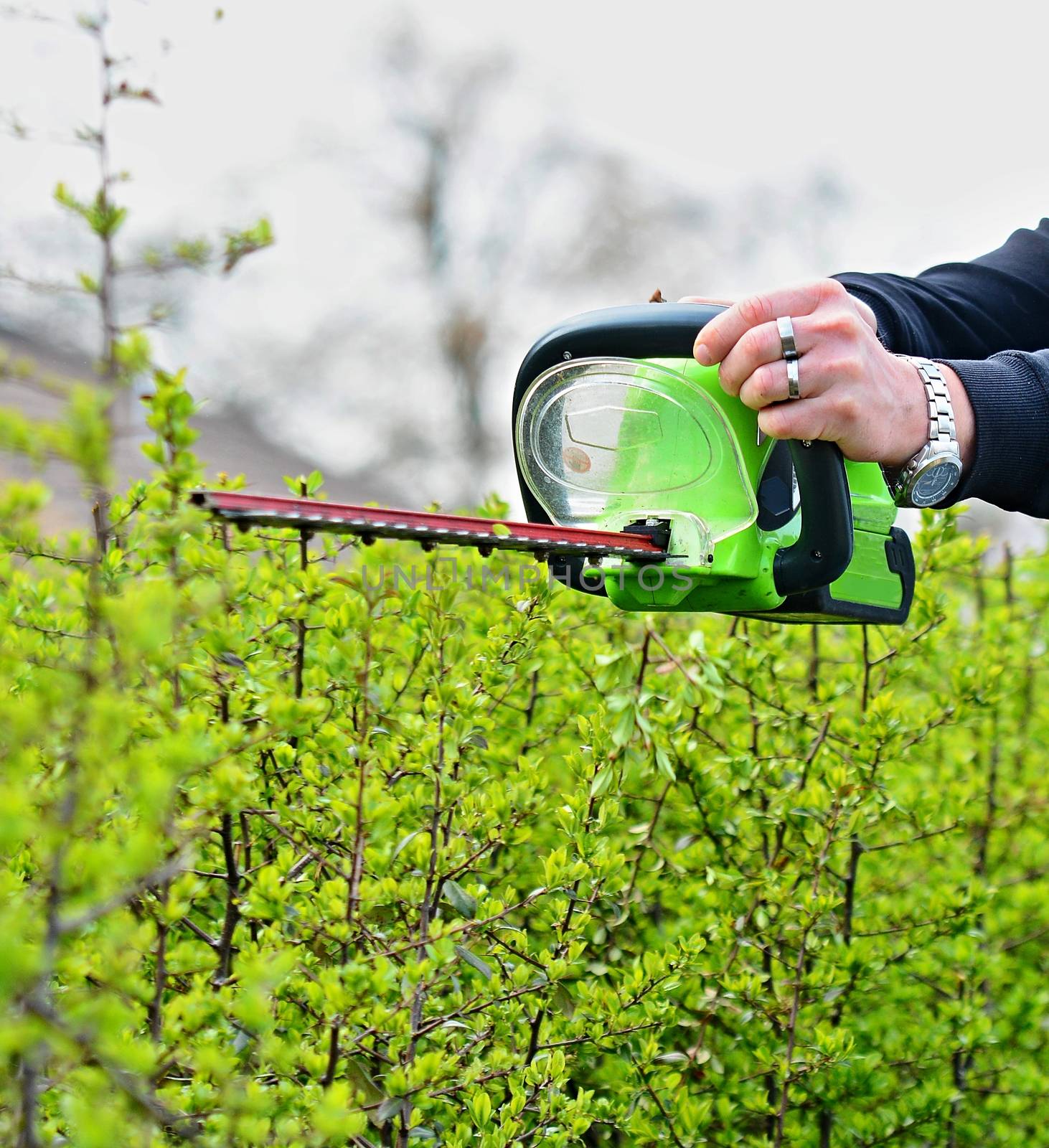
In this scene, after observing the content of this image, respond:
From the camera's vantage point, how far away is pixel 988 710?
2242 millimetres

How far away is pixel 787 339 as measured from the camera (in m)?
1.38

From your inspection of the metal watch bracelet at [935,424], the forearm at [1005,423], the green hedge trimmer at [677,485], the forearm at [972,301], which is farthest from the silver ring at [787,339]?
the forearm at [972,301]

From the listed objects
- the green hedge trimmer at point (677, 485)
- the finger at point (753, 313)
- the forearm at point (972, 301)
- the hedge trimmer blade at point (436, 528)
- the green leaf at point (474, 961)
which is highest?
the forearm at point (972, 301)

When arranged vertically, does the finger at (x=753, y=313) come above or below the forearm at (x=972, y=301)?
below

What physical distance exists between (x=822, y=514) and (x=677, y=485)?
0.68ft

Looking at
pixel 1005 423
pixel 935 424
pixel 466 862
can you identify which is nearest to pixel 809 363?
pixel 935 424

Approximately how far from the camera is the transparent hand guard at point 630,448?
4.98 ft

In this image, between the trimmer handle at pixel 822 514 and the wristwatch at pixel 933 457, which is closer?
the trimmer handle at pixel 822 514

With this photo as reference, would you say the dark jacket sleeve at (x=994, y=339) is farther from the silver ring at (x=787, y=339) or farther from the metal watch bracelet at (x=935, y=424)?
the silver ring at (x=787, y=339)

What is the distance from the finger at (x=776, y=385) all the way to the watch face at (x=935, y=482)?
324mm

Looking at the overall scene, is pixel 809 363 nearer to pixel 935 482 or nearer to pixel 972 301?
pixel 935 482

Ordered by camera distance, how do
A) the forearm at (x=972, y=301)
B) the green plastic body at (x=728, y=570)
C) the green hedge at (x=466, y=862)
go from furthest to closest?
the forearm at (x=972, y=301)
the green plastic body at (x=728, y=570)
the green hedge at (x=466, y=862)

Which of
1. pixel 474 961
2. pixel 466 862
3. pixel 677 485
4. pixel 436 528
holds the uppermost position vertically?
pixel 677 485

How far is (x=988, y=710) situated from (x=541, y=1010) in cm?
140
